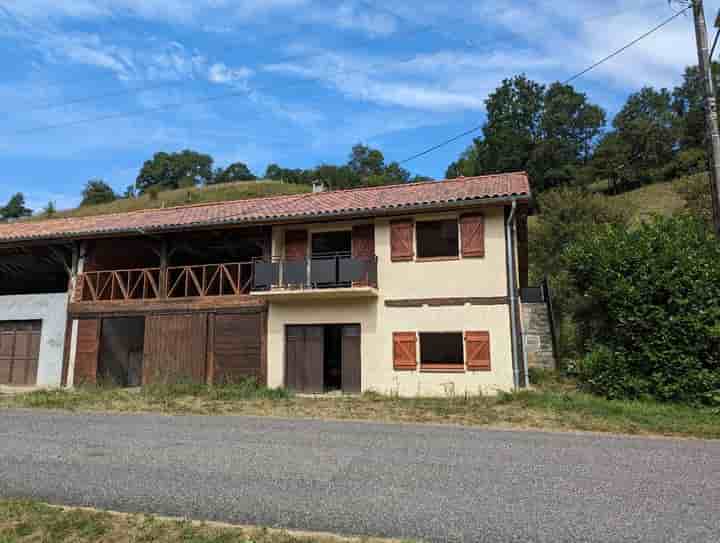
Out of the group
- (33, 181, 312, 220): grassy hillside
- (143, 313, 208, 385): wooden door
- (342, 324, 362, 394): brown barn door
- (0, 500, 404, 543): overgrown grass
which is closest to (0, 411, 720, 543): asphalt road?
(0, 500, 404, 543): overgrown grass

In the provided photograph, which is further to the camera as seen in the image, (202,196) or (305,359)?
(202,196)

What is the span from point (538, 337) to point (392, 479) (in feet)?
39.0

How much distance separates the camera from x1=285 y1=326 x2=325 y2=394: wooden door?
44.7ft

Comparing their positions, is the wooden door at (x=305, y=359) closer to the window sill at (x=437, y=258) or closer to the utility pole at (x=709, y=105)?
the window sill at (x=437, y=258)

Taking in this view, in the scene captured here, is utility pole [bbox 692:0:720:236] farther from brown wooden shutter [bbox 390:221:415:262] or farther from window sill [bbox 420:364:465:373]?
brown wooden shutter [bbox 390:221:415:262]

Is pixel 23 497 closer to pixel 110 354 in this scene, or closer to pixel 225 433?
pixel 225 433

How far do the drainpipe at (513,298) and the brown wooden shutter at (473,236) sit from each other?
2.00 ft

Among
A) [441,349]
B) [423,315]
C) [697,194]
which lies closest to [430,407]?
[441,349]

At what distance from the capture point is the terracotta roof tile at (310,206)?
1316cm

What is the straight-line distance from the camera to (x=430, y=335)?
1305 centimetres

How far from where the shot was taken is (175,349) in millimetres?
14656

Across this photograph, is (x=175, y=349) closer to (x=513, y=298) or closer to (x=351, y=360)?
(x=351, y=360)

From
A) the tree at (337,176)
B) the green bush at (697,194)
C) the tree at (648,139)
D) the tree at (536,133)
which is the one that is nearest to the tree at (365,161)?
the tree at (337,176)

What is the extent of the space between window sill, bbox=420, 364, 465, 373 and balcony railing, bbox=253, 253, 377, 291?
8.17ft
